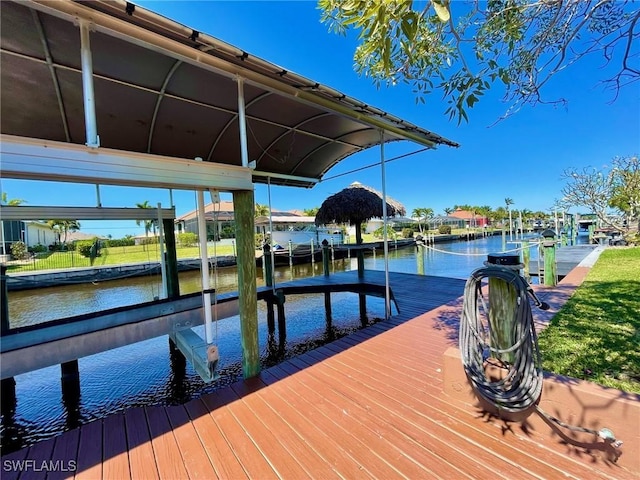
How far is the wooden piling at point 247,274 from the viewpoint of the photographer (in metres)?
2.64

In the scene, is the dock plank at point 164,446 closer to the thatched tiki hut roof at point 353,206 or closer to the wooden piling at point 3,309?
the wooden piling at point 3,309

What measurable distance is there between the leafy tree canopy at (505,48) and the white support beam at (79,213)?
392 cm

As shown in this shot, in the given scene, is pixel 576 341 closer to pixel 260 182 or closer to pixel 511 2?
pixel 511 2

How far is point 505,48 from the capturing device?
2.52m

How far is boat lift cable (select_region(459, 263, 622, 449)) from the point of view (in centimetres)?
164

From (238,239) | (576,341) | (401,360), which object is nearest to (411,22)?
(238,239)

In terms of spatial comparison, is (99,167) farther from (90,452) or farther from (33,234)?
(33,234)

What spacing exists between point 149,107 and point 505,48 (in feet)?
12.3

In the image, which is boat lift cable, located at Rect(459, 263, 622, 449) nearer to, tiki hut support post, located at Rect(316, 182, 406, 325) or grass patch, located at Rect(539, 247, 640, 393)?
grass patch, located at Rect(539, 247, 640, 393)

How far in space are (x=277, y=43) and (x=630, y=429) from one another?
6.41 m

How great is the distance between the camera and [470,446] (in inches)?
66.7

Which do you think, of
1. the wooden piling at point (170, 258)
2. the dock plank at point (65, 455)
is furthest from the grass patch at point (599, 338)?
the wooden piling at point (170, 258)

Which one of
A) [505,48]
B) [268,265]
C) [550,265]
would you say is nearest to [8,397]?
[268,265]

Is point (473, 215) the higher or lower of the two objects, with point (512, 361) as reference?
higher
